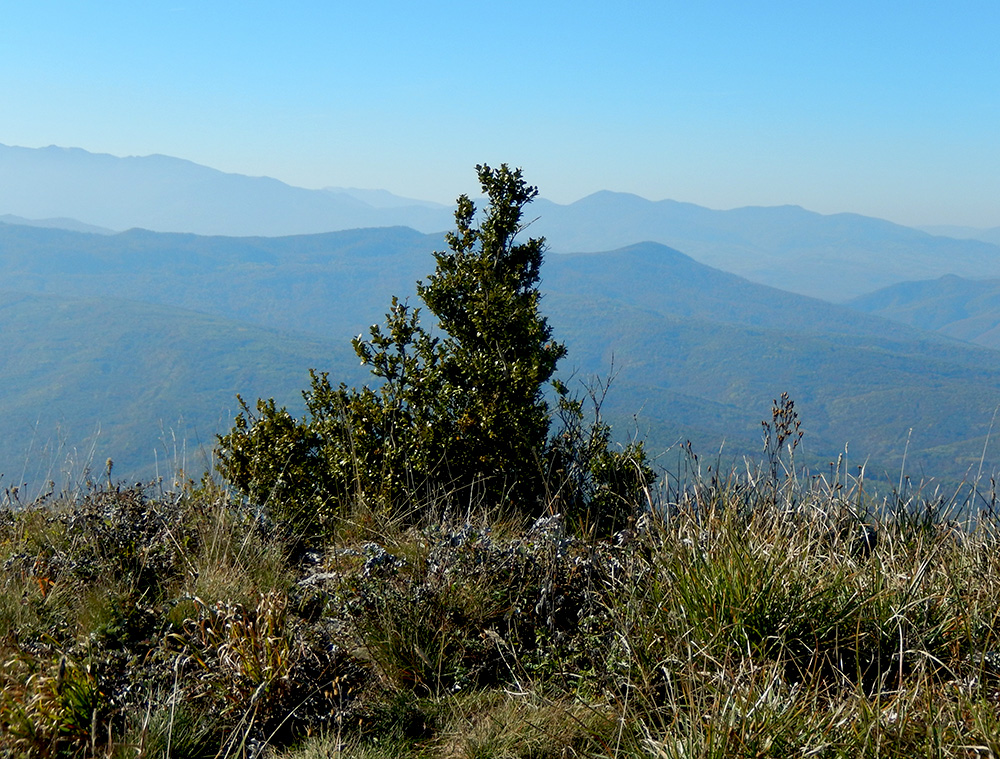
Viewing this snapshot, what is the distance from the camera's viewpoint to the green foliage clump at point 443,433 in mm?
5223

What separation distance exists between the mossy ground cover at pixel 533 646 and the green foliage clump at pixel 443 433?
1158mm

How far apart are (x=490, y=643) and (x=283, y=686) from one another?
0.85 m

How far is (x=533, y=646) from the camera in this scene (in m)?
3.27

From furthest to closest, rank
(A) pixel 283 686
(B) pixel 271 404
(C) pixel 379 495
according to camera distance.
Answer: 1. (B) pixel 271 404
2. (C) pixel 379 495
3. (A) pixel 283 686

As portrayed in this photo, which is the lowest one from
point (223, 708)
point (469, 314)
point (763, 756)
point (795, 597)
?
point (223, 708)

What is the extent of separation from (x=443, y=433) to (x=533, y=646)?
8.25ft

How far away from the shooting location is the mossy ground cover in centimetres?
241

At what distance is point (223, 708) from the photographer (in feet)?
9.26

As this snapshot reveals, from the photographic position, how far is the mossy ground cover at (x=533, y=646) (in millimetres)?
2410

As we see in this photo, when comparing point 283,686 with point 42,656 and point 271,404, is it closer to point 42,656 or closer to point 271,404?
point 42,656

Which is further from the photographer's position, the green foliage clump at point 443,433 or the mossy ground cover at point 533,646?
the green foliage clump at point 443,433

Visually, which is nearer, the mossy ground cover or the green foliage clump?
the mossy ground cover

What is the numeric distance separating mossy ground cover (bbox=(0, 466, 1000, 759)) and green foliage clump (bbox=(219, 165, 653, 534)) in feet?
3.80

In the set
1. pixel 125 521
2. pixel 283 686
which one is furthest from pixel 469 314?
pixel 283 686
